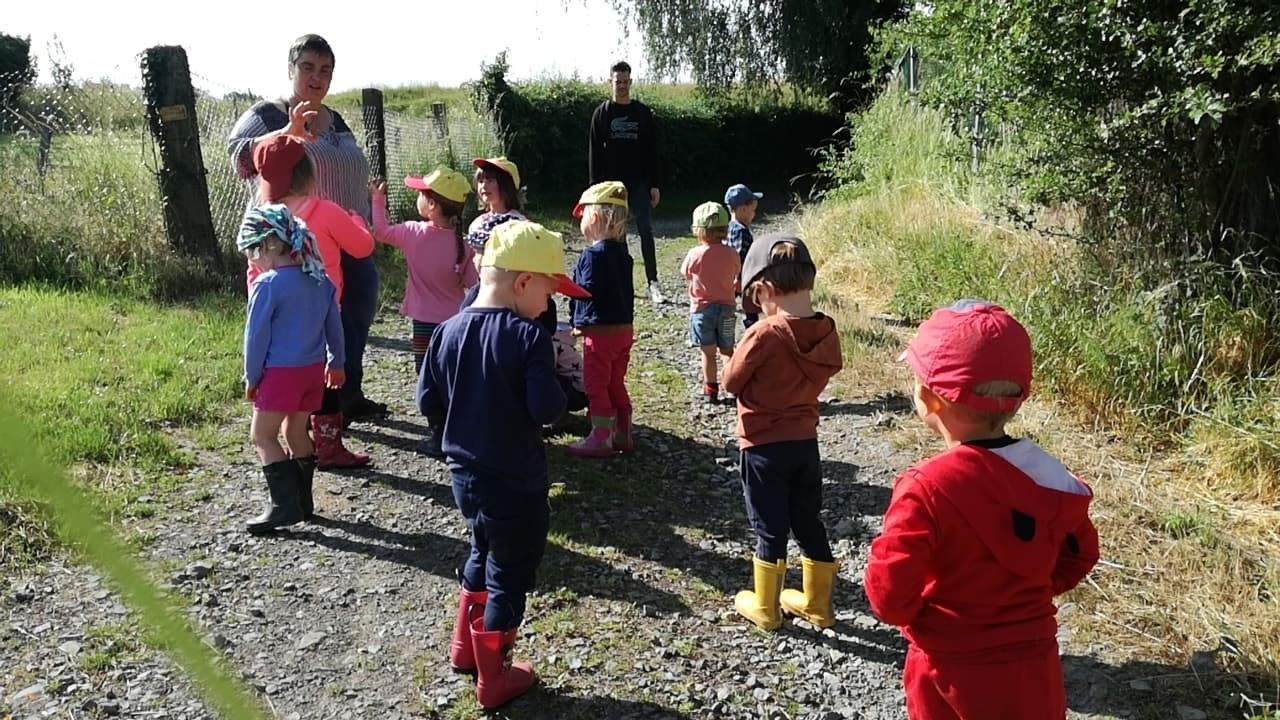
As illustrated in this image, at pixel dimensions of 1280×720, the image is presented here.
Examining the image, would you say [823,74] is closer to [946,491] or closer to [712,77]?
[712,77]

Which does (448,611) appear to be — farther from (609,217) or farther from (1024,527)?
(1024,527)

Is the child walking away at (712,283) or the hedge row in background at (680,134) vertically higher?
the hedge row in background at (680,134)

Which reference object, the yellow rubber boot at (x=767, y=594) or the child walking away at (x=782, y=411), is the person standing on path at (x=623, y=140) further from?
the yellow rubber boot at (x=767, y=594)

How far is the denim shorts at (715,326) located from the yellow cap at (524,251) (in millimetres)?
3102

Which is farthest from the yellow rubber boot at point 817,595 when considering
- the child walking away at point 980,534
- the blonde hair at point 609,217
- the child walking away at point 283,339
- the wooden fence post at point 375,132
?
the wooden fence post at point 375,132

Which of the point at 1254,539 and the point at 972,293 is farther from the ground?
the point at 972,293

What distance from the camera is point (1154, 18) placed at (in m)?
5.31

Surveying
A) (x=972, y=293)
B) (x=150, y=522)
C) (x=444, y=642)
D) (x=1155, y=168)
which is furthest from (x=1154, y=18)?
(x=150, y=522)

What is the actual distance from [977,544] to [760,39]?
19716 millimetres

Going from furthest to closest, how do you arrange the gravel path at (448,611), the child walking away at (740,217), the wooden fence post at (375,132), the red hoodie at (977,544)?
the wooden fence post at (375,132) → the child walking away at (740,217) → the gravel path at (448,611) → the red hoodie at (977,544)

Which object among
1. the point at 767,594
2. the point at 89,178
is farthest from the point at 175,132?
the point at 767,594

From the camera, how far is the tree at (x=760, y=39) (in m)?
20.1

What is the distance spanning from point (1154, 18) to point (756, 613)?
3.80m

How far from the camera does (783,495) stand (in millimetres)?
3807
